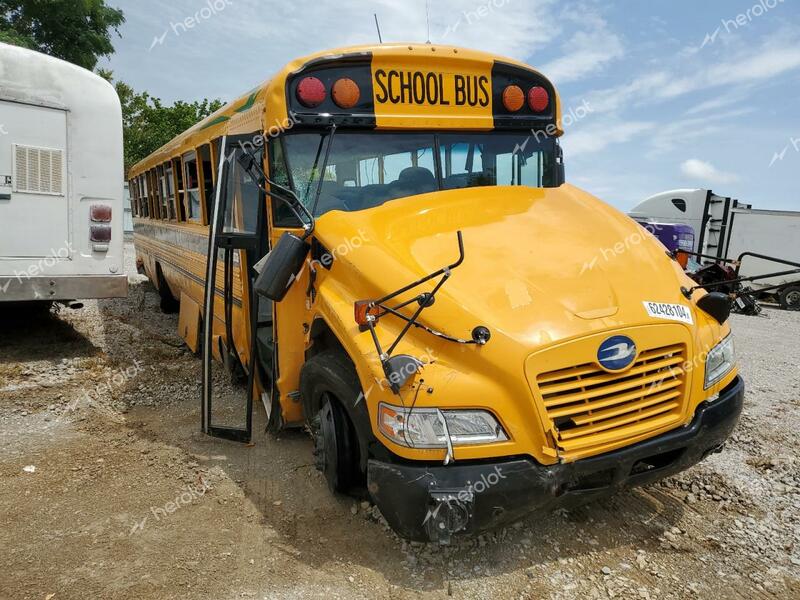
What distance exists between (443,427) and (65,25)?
18278 millimetres

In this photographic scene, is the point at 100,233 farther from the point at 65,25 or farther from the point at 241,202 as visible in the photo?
the point at 65,25

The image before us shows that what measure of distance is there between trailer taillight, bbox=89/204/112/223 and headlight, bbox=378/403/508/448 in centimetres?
494

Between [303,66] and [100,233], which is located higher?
[303,66]

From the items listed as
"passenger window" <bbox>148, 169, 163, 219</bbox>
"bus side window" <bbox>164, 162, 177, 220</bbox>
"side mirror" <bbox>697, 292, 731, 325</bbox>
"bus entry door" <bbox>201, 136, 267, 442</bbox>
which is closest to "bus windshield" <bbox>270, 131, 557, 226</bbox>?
"bus entry door" <bbox>201, 136, 267, 442</bbox>

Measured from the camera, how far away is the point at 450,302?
2.63 metres

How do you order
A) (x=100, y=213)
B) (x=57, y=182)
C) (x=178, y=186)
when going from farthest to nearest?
(x=178, y=186) < (x=100, y=213) < (x=57, y=182)

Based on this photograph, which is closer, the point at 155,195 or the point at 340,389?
the point at 340,389

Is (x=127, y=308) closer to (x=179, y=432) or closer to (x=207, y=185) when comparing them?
(x=207, y=185)

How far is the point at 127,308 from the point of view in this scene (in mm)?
9375

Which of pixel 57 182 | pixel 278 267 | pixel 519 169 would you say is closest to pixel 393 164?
pixel 519 169

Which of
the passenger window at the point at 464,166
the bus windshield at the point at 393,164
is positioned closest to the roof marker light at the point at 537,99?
the bus windshield at the point at 393,164

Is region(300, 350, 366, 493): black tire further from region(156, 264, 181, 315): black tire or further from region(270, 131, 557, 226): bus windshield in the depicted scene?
region(156, 264, 181, 315): black tire

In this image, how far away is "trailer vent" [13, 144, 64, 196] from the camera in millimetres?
5699

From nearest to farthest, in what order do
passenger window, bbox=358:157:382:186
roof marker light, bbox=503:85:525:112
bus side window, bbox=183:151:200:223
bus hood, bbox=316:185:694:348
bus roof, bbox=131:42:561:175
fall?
1. bus hood, bbox=316:185:694:348
2. bus roof, bbox=131:42:561:175
3. passenger window, bbox=358:157:382:186
4. roof marker light, bbox=503:85:525:112
5. bus side window, bbox=183:151:200:223
